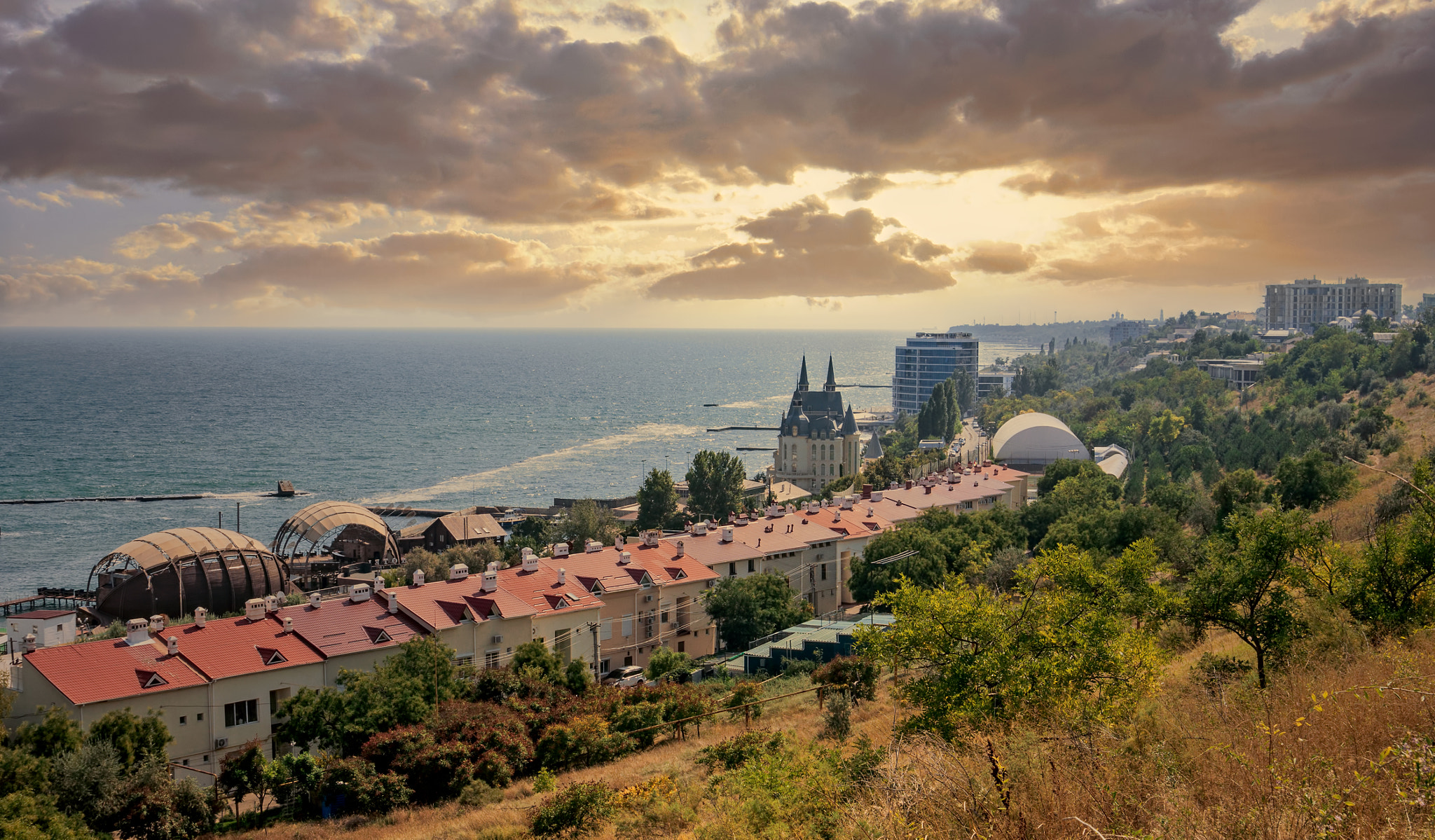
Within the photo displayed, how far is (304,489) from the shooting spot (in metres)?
115

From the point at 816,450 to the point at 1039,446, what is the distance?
902 inches

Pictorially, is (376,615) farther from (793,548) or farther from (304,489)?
(304,489)

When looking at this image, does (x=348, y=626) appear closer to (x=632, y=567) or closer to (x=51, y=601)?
(x=632, y=567)

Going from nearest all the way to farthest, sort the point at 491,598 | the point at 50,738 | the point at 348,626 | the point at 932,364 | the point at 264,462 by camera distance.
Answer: the point at 50,738 < the point at 348,626 < the point at 491,598 < the point at 264,462 < the point at 932,364

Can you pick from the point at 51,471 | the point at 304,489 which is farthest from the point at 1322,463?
the point at 51,471

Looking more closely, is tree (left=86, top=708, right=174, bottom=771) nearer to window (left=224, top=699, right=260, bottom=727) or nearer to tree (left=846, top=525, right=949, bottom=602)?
window (left=224, top=699, right=260, bottom=727)

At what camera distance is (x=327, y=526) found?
2685 inches

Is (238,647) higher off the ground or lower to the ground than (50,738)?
higher

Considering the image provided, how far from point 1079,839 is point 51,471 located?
466 feet

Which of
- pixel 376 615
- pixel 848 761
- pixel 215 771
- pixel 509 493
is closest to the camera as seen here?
pixel 848 761

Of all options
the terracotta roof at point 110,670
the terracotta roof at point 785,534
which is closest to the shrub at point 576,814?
the terracotta roof at point 110,670

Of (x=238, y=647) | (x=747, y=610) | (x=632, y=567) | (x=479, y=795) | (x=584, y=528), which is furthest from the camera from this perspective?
(x=584, y=528)

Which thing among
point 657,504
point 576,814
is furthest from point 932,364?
point 576,814

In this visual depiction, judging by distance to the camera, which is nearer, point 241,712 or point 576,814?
point 576,814
